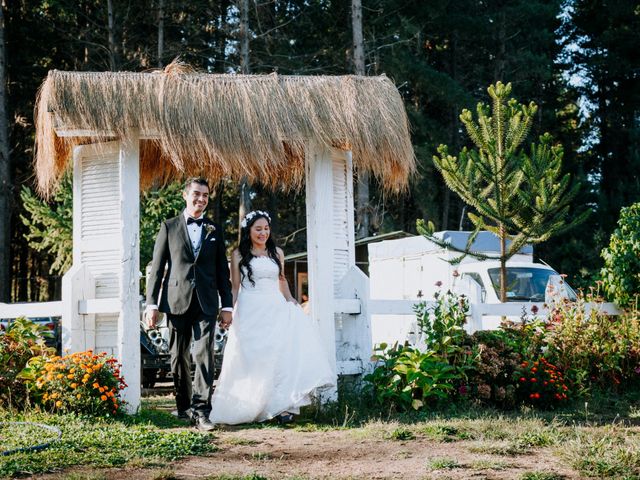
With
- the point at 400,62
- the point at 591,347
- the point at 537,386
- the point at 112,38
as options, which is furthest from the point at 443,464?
the point at 400,62

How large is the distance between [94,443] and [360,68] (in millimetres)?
16844

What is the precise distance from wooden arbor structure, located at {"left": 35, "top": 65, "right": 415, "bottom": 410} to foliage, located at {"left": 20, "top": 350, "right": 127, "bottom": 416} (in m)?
0.38

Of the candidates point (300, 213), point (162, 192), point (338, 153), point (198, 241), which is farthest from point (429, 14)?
point (198, 241)

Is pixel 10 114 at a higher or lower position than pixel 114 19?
lower

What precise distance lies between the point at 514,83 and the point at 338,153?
20.6 m

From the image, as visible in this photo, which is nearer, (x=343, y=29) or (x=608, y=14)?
(x=343, y=29)

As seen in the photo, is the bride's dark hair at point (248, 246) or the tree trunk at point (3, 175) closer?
the bride's dark hair at point (248, 246)

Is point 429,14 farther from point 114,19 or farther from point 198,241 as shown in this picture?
point 198,241

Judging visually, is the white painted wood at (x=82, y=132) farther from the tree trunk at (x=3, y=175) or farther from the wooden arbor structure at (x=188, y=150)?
the tree trunk at (x=3, y=175)

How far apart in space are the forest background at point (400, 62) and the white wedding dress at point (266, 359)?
12553mm

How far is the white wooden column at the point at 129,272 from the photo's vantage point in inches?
296

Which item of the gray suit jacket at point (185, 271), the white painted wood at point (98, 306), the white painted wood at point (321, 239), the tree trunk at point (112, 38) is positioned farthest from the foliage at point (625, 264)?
the tree trunk at point (112, 38)

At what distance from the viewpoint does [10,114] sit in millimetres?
24266

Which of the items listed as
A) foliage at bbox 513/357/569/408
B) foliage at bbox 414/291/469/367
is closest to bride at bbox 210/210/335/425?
foliage at bbox 414/291/469/367
